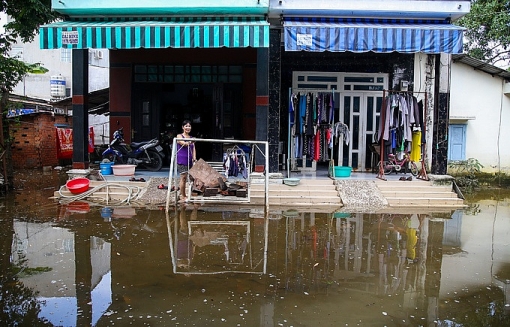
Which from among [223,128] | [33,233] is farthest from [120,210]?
[223,128]

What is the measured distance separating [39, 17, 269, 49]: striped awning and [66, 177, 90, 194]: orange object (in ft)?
8.93

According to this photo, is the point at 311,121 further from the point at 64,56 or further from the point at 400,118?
the point at 64,56

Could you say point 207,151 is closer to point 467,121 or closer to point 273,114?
point 273,114

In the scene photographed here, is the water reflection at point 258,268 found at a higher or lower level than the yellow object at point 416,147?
lower

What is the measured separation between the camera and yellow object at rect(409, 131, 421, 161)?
10.3 m

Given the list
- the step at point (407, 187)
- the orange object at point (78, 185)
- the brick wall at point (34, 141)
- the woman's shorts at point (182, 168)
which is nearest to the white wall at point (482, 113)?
the step at point (407, 187)

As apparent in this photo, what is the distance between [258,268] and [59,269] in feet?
7.15

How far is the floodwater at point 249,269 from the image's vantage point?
12.4 ft

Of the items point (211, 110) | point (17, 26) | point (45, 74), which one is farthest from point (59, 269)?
point (45, 74)

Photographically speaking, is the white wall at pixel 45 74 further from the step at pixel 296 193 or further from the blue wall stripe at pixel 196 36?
the step at pixel 296 193

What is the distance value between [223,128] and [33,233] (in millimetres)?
7247

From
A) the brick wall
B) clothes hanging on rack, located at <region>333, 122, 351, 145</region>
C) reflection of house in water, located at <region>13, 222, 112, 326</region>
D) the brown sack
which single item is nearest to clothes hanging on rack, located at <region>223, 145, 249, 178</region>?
the brown sack

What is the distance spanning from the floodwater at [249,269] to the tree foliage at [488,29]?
9.47 metres

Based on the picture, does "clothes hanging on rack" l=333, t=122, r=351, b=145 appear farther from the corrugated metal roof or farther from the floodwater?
the corrugated metal roof
